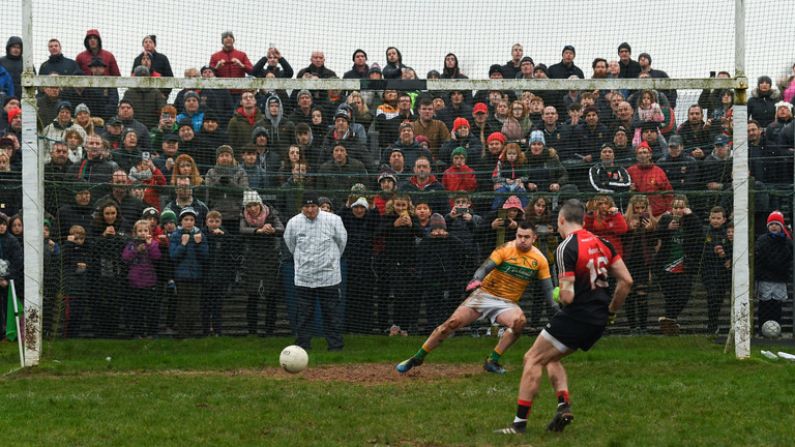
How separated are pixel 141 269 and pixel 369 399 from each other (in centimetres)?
546

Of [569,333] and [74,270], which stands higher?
[74,270]

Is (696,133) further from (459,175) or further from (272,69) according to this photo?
(272,69)

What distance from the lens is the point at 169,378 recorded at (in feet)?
43.2

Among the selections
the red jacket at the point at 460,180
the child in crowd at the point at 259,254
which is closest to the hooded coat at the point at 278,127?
the child in crowd at the point at 259,254

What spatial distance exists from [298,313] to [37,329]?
3.39m

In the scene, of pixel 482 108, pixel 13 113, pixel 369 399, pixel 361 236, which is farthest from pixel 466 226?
pixel 13 113

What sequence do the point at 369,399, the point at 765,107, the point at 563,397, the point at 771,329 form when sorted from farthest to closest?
1. the point at 765,107
2. the point at 771,329
3. the point at 369,399
4. the point at 563,397

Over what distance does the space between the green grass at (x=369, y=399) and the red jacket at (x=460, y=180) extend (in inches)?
92.3

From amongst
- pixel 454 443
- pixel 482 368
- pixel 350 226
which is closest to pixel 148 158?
pixel 350 226

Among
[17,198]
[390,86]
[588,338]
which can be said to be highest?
[390,86]

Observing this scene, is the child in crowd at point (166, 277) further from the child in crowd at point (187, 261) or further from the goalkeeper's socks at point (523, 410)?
the goalkeeper's socks at point (523, 410)

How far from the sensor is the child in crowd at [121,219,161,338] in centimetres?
1570

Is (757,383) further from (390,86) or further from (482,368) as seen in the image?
(390,86)

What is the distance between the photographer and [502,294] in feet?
45.7
